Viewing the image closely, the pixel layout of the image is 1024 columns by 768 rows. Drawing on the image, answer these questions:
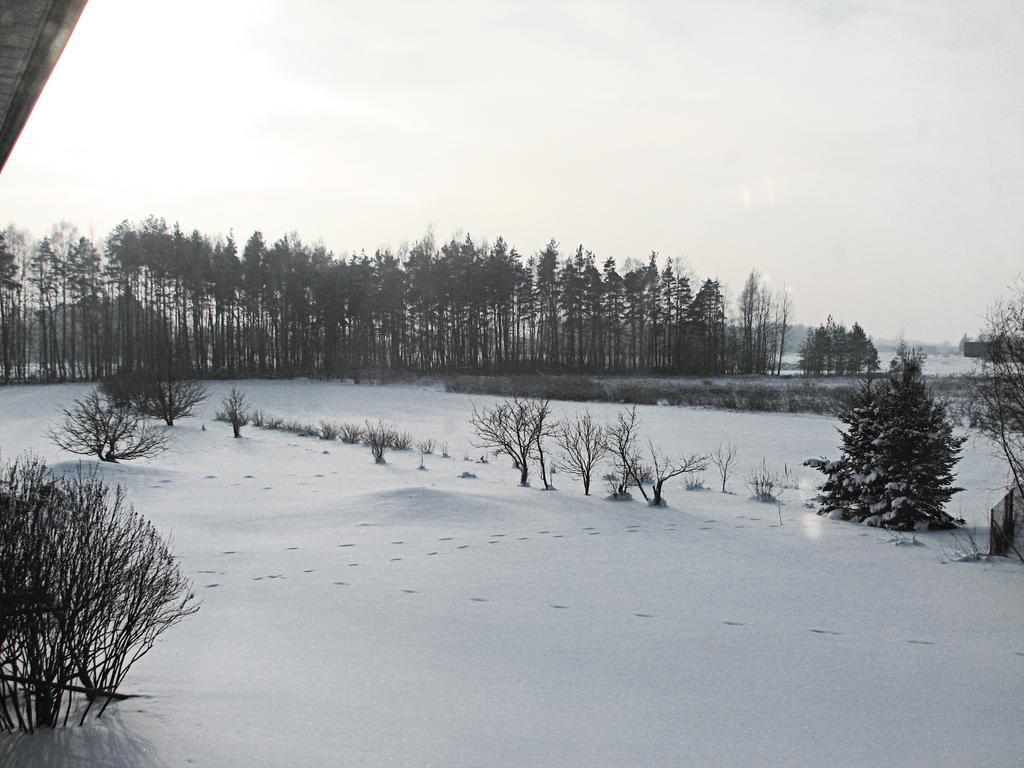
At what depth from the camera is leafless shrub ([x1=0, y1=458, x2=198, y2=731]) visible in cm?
337

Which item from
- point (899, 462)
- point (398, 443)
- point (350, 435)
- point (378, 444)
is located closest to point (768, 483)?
point (899, 462)

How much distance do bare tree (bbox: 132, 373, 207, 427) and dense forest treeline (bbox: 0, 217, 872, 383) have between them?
2749 cm

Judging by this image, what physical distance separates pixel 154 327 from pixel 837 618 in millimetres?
57518

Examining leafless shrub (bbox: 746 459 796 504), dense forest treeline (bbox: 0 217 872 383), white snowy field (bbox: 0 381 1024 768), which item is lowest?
leafless shrub (bbox: 746 459 796 504)

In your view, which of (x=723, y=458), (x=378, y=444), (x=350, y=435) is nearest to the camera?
(x=378, y=444)

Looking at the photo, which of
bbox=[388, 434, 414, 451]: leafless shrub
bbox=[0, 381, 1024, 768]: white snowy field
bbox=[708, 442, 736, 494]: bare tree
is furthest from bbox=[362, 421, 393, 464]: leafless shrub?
bbox=[708, 442, 736, 494]: bare tree

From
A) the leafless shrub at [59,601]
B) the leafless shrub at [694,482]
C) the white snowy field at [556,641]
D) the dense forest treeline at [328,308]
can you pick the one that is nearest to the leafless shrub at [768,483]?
the white snowy field at [556,641]

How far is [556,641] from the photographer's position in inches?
216

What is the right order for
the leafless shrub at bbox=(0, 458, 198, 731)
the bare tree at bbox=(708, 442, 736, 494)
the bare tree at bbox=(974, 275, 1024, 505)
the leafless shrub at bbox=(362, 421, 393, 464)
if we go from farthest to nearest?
the leafless shrub at bbox=(362, 421, 393, 464) → the bare tree at bbox=(708, 442, 736, 494) → the bare tree at bbox=(974, 275, 1024, 505) → the leafless shrub at bbox=(0, 458, 198, 731)

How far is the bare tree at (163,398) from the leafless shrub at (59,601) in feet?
64.6

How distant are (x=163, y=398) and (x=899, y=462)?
21.4m

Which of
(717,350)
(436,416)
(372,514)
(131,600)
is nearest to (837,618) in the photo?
(131,600)

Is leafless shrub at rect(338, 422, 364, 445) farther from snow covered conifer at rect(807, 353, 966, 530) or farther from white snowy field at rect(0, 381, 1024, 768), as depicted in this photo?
snow covered conifer at rect(807, 353, 966, 530)

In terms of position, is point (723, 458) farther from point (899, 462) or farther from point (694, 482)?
point (899, 462)
